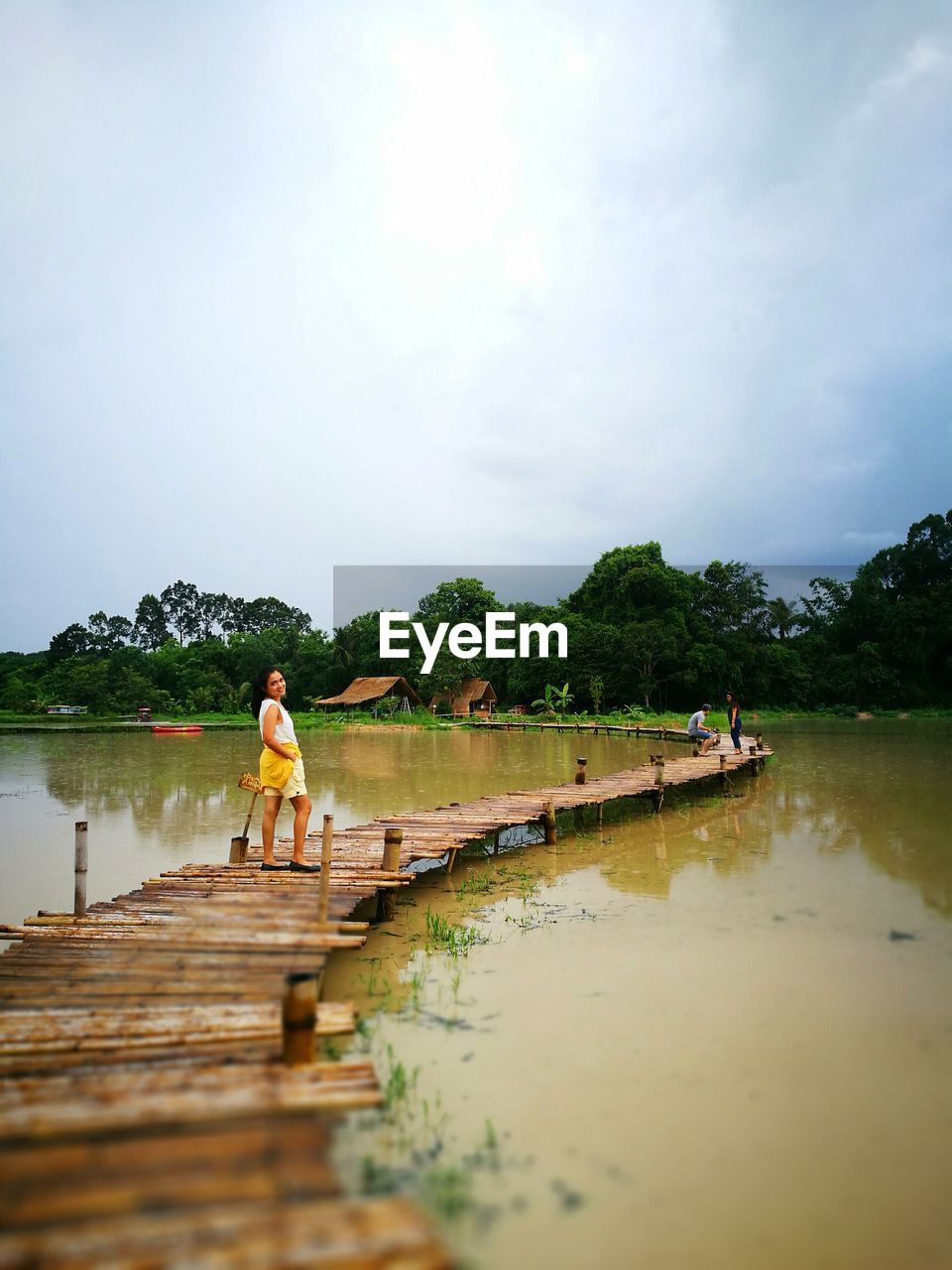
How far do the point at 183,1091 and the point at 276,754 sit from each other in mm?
3446

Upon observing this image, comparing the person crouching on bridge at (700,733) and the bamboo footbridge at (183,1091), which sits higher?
the person crouching on bridge at (700,733)

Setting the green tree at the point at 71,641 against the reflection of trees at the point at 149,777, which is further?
the green tree at the point at 71,641

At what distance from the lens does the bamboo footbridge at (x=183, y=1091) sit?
86.6 inches

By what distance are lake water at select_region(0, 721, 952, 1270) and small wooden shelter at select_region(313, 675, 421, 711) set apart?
1271 inches

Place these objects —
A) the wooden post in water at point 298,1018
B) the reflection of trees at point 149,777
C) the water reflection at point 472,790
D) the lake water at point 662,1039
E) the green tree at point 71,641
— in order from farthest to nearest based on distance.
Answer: the green tree at point 71,641, the reflection of trees at point 149,777, the water reflection at point 472,790, the wooden post in water at point 298,1018, the lake water at point 662,1039

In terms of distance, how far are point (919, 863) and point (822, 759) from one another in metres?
12.5

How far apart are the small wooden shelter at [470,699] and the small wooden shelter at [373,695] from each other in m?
1.65

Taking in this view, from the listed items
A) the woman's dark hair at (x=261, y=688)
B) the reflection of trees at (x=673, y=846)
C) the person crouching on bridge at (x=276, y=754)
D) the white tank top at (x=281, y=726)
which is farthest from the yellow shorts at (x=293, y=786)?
the reflection of trees at (x=673, y=846)

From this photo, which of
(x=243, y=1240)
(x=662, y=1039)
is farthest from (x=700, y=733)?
(x=243, y=1240)

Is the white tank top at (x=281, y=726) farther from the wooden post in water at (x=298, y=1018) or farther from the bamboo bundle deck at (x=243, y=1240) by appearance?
the bamboo bundle deck at (x=243, y=1240)

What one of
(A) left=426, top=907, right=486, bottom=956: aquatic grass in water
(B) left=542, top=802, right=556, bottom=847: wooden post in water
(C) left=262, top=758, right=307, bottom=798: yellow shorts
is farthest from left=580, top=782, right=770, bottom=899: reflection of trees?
(C) left=262, top=758, right=307, bottom=798: yellow shorts

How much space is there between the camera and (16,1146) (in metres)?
2.71

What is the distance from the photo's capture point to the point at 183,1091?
3113 mm

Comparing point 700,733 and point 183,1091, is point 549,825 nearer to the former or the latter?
point 183,1091
